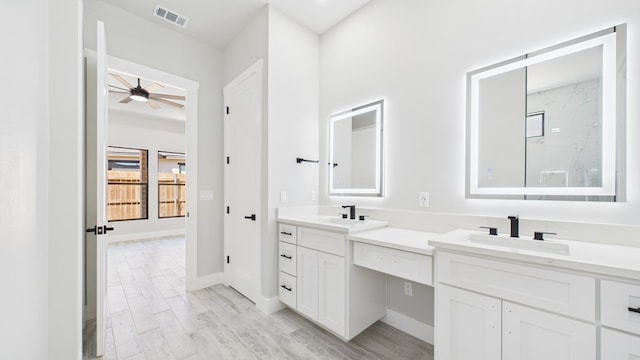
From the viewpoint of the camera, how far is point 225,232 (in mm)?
3061

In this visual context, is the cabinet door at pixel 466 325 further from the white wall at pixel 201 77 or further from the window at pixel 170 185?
the window at pixel 170 185

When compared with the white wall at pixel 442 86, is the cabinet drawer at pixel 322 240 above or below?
below

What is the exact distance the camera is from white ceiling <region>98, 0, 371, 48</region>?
2379 millimetres

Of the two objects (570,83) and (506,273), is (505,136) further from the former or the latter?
(506,273)

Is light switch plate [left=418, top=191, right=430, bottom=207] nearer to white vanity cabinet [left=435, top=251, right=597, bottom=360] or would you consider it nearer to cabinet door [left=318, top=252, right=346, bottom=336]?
white vanity cabinet [left=435, top=251, right=597, bottom=360]

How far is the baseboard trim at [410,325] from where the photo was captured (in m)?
1.88

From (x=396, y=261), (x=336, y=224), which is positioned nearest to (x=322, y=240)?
(x=336, y=224)

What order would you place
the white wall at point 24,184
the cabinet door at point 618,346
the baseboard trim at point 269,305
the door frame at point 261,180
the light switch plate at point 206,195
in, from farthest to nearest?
the light switch plate at point 206,195
the door frame at point 261,180
the baseboard trim at point 269,305
the cabinet door at point 618,346
the white wall at point 24,184

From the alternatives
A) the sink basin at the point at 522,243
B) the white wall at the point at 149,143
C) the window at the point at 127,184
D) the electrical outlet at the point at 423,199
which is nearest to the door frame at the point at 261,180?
the electrical outlet at the point at 423,199

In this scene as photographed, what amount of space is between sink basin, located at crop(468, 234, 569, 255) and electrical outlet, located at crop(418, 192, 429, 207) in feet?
1.53

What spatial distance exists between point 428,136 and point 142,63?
3.04 m

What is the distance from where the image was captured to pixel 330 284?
1904mm

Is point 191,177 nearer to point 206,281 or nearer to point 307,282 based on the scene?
point 206,281

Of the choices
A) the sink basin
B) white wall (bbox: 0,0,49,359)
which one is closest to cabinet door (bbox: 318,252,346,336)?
the sink basin
